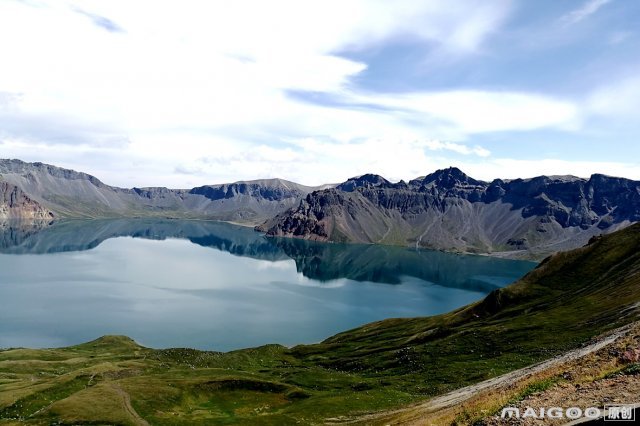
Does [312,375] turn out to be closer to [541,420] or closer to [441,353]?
[441,353]

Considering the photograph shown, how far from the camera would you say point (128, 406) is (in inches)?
2977

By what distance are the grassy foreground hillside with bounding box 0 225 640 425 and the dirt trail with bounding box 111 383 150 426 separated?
40cm

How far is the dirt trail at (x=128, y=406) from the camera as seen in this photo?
2748 inches

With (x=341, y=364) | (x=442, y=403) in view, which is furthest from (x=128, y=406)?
(x=341, y=364)

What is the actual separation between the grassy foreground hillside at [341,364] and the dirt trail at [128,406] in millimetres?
396

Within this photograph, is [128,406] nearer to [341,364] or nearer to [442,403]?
[442,403]

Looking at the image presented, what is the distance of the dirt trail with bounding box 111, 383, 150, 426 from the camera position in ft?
229

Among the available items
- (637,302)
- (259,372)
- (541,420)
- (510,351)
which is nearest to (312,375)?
(259,372)

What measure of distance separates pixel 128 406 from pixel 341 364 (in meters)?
66.7

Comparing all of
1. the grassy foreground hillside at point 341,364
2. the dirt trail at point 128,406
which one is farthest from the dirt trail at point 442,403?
the dirt trail at point 128,406

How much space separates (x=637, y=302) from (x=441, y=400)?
6182 cm

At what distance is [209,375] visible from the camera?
103 m

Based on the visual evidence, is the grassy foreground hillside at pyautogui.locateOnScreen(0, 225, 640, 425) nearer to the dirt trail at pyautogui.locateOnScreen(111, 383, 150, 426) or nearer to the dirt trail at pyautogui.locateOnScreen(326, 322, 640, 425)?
the dirt trail at pyautogui.locateOnScreen(111, 383, 150, 426)

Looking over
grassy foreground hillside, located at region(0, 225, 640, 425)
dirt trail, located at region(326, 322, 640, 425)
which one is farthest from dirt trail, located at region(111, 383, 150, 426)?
dirt trail, located at region(326, 322, 640, 425)
